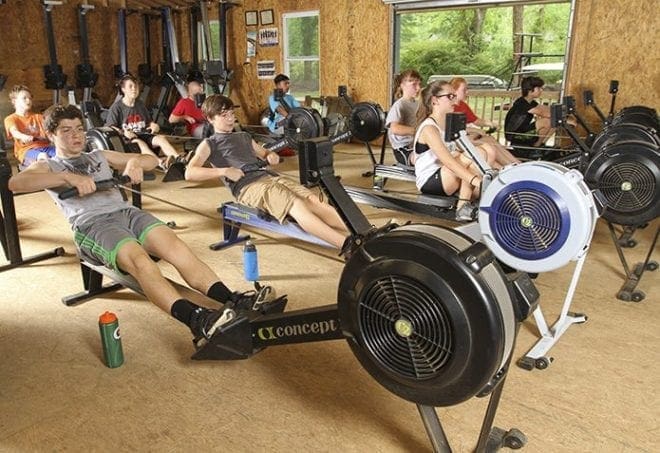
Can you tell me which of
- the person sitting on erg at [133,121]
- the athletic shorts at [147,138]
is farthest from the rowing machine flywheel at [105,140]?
the athletic shorts at [147,138]

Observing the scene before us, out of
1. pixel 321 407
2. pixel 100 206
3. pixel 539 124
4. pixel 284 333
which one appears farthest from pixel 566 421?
pixel 539 124

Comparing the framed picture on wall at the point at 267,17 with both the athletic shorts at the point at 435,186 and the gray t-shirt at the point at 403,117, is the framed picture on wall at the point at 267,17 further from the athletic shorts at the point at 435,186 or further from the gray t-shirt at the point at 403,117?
the athletic shorts at the point at 435,186

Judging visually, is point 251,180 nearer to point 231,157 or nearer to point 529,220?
point 231,157

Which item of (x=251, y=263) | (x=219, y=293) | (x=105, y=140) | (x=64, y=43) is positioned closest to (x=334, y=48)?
(x=64, y=43)

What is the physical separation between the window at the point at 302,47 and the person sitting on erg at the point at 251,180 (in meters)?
5.26

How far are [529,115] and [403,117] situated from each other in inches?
55.7

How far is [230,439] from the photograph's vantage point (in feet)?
5.86

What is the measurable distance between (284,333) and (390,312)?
0.53m

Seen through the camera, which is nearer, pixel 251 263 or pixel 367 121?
pixel 251 263

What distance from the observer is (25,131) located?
14.6 feet

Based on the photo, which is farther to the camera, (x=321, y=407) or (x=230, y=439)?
(x=321, y=407)

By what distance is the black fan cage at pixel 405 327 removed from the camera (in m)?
1.35

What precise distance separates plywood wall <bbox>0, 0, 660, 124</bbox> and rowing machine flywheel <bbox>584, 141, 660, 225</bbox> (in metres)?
3.95

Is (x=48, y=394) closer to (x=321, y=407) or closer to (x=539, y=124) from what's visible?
(x=321, y=407)
